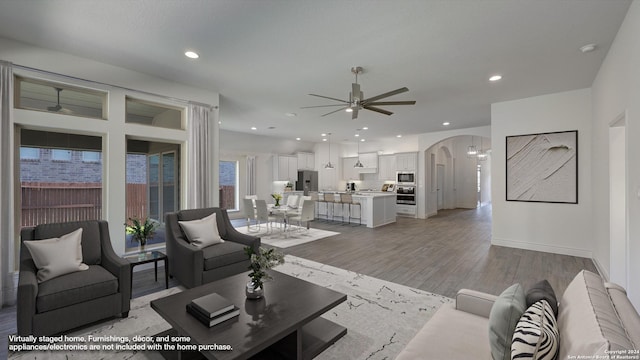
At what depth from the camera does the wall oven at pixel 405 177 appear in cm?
1000

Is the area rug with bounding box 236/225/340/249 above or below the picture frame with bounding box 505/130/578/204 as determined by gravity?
below

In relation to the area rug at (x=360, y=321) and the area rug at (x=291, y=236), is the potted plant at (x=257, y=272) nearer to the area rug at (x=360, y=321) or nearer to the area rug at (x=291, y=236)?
the area rug at (x=360, y=321)

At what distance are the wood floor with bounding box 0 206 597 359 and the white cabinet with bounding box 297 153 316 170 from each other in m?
4.73

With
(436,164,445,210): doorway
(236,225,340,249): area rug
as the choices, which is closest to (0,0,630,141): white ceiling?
(236,225,340,249): area rug

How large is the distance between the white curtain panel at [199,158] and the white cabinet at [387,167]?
754cm

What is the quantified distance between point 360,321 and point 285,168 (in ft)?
27.5

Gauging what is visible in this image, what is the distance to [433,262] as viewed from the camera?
15.1ft

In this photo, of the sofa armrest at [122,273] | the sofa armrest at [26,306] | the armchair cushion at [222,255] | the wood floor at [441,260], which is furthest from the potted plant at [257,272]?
the wood floor at [441,260]

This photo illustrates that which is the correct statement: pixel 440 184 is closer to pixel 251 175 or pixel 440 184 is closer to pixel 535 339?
pixel 251 175

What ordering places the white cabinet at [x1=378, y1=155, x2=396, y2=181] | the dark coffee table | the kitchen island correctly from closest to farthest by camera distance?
the dark coffee table, the kitchen island, the white cabinet at [x1=378, y1=155, x2=396, y2=181]

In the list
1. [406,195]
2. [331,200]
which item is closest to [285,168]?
[331,200]

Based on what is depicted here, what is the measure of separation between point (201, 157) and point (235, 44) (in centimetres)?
224

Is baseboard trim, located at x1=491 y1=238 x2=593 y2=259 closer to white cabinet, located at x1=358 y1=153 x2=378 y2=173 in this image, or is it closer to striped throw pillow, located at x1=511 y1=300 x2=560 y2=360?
striped throw pillow, located at x1=511 y1=300 x2=560 y2=360

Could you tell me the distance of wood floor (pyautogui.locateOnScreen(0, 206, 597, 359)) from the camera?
363 centimetres
